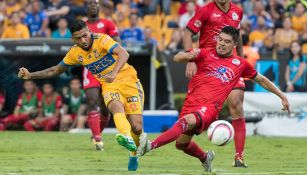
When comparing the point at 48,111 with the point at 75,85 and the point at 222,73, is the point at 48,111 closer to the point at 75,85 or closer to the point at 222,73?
the point at 75,85

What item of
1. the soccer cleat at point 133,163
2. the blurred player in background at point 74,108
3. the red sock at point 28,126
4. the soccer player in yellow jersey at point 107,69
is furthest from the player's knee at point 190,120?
the red sock at point 28,126

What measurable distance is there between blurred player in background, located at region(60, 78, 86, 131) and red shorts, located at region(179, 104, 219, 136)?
1116 cm

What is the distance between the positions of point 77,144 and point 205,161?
19.5ft

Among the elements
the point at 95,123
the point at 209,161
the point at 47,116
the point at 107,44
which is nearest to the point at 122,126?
the point at 209,161

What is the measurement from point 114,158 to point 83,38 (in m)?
2.39

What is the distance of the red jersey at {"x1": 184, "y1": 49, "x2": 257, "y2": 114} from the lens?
1209 cm

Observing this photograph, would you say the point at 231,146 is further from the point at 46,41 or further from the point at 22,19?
the point at 22,19

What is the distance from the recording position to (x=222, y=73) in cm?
1233

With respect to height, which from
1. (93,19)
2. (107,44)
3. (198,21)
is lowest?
(107,44)

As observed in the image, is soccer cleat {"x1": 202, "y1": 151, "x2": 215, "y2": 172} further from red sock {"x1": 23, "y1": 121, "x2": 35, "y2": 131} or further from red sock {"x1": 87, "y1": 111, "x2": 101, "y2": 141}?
red sock {"x1": 23, "y1": 121, "x2": 35, "y2": 131}

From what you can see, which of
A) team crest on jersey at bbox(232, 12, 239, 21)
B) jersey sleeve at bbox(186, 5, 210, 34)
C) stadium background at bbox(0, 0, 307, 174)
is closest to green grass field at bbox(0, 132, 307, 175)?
stadium background at bbox(0, 0, 307, 174)

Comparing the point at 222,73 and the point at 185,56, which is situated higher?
the point at 185,56

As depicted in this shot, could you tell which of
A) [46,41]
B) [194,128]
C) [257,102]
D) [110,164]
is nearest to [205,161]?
[194,128]

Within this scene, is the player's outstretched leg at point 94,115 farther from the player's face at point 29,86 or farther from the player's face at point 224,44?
the player's face at point 29,86
